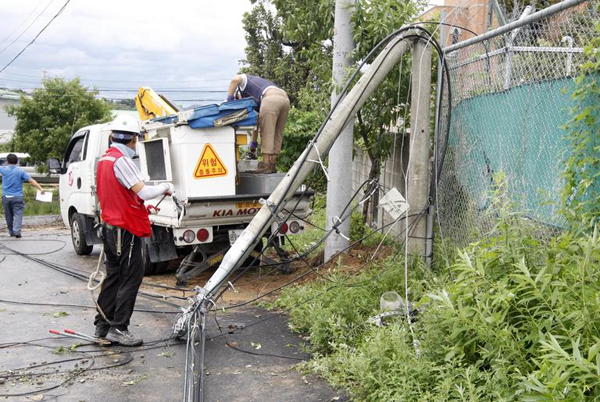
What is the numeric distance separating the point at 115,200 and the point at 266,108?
3180 millimetres

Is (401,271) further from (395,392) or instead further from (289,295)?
(395,392)

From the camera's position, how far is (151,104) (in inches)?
411

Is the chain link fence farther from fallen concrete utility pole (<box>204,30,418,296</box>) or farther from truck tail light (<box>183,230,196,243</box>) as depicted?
truck tail light (<box>183,230,196,243</box>)

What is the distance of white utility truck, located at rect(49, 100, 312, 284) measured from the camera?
824cm

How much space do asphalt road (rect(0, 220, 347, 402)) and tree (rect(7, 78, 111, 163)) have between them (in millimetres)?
25182

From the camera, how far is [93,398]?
16.2ft

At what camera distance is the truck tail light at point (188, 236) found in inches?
335

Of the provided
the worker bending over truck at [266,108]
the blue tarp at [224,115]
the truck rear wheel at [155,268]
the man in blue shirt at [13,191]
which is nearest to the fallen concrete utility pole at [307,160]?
the blue tarp at [224,115]

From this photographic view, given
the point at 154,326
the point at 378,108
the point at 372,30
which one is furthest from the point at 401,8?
the point at 154,326

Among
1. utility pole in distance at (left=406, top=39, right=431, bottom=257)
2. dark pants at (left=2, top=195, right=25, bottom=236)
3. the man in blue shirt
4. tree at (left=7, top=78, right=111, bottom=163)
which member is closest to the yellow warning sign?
utility pole in distance at (left=406, top=39, right=431, bottom=257)

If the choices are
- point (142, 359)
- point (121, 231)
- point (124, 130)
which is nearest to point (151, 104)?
point (124, 130)

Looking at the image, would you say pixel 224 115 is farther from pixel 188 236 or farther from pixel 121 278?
pixel 121 278

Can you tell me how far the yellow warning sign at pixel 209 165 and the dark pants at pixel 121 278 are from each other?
6.75 ft

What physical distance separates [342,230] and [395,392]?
162 inches
